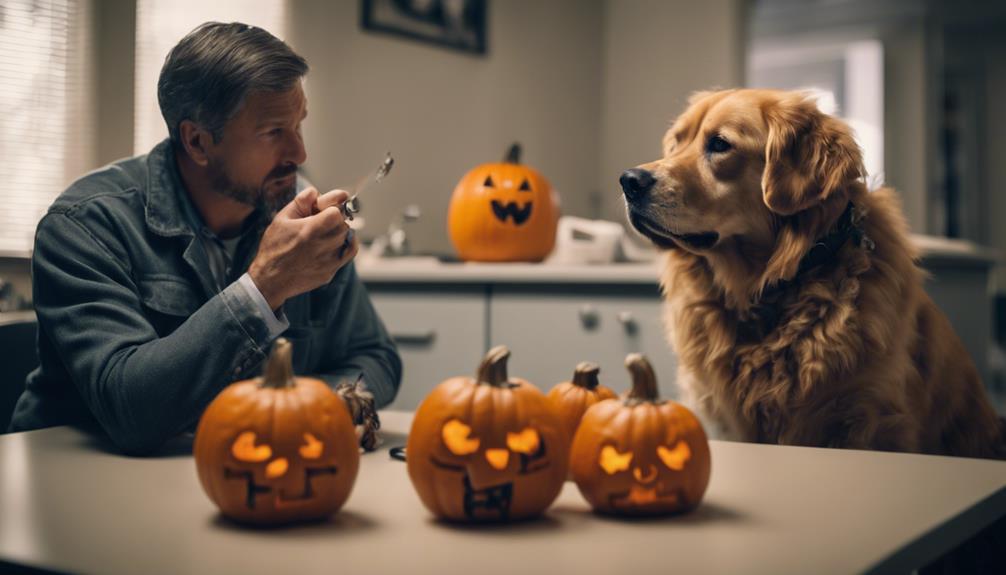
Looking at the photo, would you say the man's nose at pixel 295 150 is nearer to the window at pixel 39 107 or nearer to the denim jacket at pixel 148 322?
the denim jacket at pixel 148 322

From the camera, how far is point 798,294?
1576 mm

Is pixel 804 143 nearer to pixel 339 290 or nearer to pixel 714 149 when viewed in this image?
pixel 714 149

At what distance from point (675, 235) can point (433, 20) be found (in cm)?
215

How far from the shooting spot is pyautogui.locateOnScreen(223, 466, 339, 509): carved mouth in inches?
26.8

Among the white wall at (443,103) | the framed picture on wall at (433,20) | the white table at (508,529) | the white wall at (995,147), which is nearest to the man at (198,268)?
the white table at (508,529)

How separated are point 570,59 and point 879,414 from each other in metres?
3.05

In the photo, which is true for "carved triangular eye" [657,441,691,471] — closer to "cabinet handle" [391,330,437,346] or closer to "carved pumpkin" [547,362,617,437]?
"carved pumpkin" [547,362,617,437]

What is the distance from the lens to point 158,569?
0.59m

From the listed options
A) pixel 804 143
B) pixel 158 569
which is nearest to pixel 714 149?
pixel 804 143

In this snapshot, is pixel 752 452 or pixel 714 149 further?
pixel 714 149

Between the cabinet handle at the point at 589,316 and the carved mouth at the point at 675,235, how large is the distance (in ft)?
2.42

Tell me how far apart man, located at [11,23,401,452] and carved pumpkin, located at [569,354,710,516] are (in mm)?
533

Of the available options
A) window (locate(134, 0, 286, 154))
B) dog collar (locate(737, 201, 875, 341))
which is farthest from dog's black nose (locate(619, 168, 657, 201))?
window (locate(134, 0, 286, 154))

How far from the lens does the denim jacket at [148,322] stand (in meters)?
1.09
